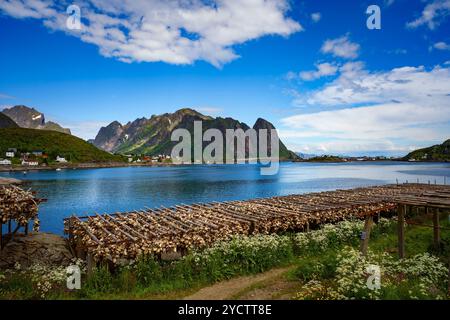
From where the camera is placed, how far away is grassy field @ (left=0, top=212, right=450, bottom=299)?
11125 mm

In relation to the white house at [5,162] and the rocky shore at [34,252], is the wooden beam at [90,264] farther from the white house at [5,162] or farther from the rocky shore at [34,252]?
the white house at [5,162]

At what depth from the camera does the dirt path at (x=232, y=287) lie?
500 inches

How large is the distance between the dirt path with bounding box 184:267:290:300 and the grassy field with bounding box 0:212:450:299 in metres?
0.39

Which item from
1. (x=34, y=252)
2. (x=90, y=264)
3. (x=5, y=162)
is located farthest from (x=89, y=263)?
(x=5, y=162)

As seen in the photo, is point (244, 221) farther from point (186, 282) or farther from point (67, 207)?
point (67, 207)

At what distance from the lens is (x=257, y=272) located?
15.5 meters

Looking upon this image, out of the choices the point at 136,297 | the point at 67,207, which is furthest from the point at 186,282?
the point at 67,207

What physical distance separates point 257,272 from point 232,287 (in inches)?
88.0

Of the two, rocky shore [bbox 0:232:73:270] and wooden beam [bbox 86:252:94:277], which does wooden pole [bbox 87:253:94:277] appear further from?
rocky shore [bbox 0:232:73:270]

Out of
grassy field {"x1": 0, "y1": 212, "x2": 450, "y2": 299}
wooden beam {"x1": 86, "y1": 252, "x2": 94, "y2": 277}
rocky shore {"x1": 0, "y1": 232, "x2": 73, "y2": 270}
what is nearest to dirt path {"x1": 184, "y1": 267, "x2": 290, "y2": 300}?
grassy field {"x1": 0, "y1": 212, "x2": 450, "y2": 299}

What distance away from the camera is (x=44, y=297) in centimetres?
1202

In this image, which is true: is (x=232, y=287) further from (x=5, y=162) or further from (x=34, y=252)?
(x=5, y=162)

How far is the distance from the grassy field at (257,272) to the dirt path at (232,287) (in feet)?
1.29
